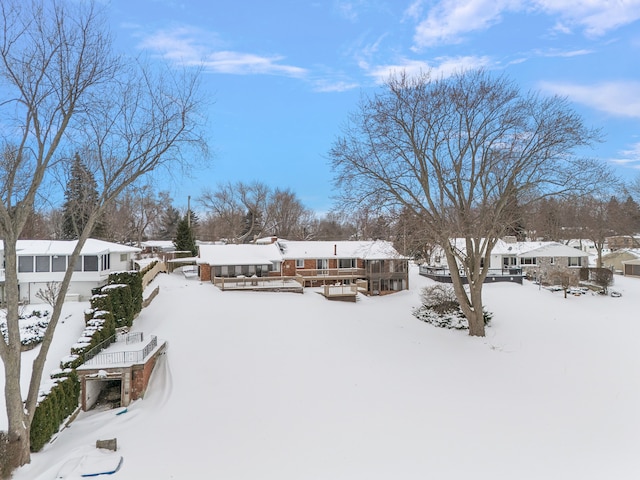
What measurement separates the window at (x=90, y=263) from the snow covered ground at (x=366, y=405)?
5756mm

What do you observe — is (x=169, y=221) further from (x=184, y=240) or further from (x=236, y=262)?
(x=236, y=262)

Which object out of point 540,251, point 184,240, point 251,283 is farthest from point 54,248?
point 540,251

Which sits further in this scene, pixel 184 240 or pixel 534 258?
pixel 184 240

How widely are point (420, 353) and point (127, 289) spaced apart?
43.5 feet

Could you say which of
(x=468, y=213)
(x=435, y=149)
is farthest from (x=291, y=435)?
(x=435, y=149)

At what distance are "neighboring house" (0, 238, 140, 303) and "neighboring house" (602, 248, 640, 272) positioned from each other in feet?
167

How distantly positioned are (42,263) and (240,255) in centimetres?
1270

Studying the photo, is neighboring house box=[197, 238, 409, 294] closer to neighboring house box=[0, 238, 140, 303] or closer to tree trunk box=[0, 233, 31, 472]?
neighboring house box=[0, 238, 140, 303]

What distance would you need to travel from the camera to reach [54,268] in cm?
2298

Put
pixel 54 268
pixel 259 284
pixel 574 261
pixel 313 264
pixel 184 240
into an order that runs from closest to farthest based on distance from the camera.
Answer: pixel 54 268
pixel 259 284
pixel 313 264
pixel 574 261
pixel 184 240

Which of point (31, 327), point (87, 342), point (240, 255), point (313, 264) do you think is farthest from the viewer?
A: point (313, 264)

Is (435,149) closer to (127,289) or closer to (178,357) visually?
(178,357)

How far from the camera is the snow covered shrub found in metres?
19.4

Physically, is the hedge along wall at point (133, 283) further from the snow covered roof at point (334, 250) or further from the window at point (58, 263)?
the snow covered roof at point (334, 250)
